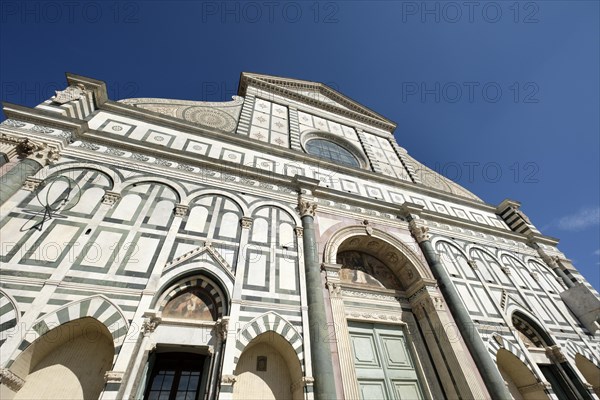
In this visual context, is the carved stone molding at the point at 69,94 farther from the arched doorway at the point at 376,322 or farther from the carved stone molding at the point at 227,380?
the arched doorway at the point at 376,322

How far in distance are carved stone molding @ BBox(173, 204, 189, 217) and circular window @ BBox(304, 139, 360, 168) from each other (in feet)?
21.3

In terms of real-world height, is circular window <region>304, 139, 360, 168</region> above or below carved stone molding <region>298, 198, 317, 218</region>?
above

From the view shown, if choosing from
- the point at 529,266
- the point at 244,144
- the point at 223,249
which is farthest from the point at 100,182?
the point at 529,266

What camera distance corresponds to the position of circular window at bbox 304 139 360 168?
11.9 meters

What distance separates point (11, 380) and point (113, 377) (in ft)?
4.17

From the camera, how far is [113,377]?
3.92 meters

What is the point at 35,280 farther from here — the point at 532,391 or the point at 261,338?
the point at 532,391

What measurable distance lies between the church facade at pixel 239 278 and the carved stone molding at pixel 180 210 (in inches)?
1.1

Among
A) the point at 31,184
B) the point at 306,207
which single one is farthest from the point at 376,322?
the point at 31,184

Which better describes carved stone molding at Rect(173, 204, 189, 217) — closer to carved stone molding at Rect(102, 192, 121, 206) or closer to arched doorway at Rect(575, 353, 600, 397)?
carved stone molding at Rect(102, 192, 121, 206)

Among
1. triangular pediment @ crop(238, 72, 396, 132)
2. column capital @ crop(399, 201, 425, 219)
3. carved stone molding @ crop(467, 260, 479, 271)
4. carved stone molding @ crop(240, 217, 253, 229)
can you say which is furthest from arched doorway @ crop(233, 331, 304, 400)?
triangular pediment @ crop(238, 72, 396, 132)

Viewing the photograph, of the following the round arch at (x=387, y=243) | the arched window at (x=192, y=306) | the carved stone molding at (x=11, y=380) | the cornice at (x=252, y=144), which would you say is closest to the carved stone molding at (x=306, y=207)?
the round arch at (x=387, y=243)

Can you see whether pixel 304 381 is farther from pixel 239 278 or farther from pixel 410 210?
pixel 410 210

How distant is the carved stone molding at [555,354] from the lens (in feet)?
25.6
